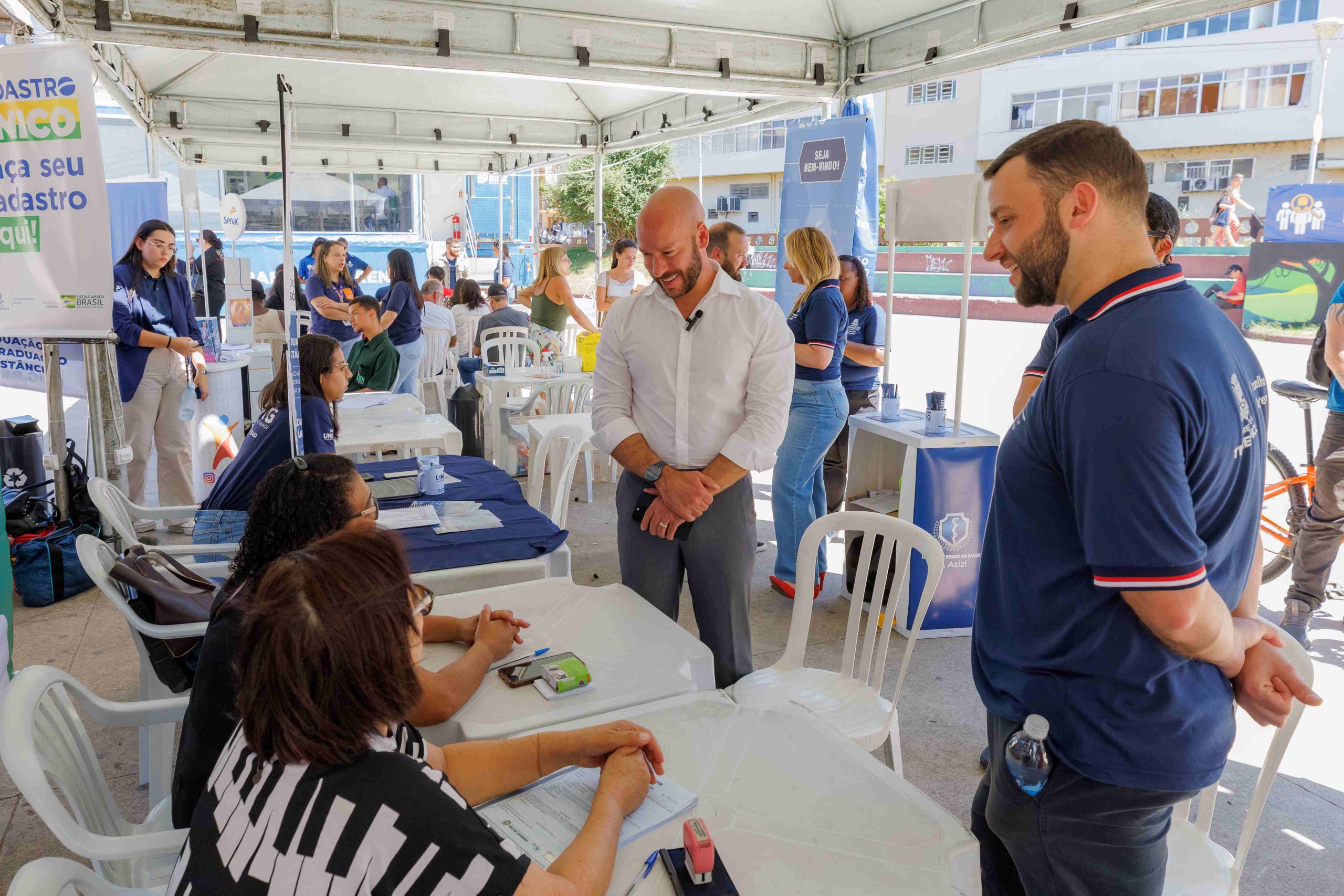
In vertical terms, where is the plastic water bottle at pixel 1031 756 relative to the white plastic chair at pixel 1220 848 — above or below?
above

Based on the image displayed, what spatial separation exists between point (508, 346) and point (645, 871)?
649cm

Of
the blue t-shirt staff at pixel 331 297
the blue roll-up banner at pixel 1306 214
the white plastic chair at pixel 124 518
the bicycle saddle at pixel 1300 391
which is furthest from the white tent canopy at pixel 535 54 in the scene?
the blue roll-up banner at pixel 1306 214

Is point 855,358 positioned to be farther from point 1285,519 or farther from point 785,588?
point 1285,519

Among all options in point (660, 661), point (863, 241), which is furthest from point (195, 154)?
point (660, 661)

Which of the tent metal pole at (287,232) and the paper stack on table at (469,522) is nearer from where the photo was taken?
the tent metal pole at (287,232)

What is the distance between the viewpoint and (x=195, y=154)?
9.91m

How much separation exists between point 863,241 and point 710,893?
496cm

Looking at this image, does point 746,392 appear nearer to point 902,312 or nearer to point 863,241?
point 863,241

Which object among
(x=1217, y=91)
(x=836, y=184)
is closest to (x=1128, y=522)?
(x=836, y=184)

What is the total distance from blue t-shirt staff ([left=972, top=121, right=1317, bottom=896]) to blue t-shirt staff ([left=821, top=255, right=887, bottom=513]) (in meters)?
2.96

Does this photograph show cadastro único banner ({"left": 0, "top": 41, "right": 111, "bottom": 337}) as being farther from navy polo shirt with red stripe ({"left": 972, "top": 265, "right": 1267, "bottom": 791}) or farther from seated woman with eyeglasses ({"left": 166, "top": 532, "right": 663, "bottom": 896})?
navy polo shirt with red stripe ({"left": 972, "top": 265, "right": 1267, "bottom": 791})

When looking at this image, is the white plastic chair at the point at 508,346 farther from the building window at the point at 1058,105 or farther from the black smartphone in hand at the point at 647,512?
the building window at the point at 1058,105

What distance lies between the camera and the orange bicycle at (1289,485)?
3625 millimetres

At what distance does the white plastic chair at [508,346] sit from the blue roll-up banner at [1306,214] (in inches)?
453
